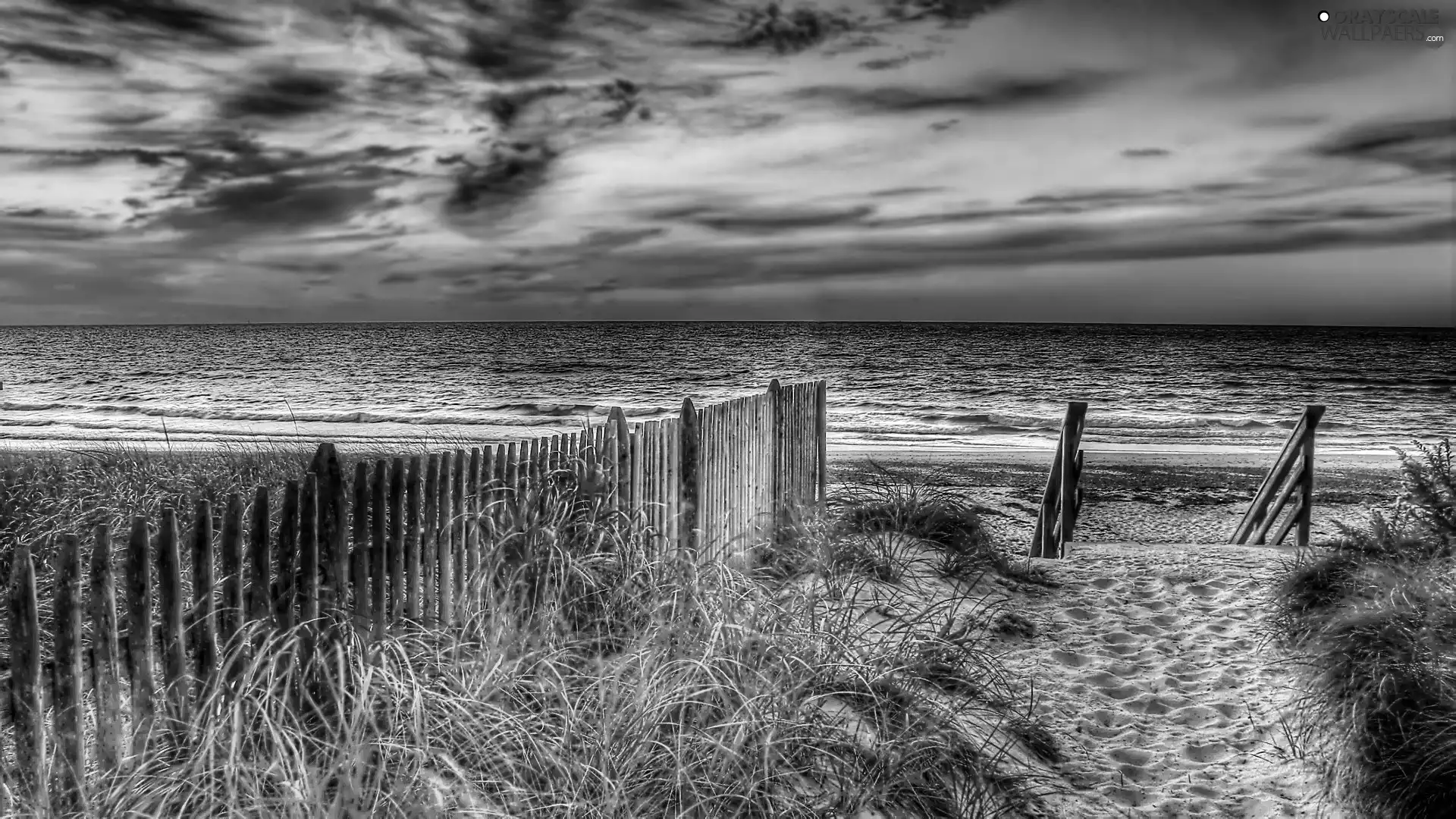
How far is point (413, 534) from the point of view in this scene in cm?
405

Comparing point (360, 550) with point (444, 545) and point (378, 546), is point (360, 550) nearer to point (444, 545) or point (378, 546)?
point (378, 546)

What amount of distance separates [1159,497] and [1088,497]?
3.88ft

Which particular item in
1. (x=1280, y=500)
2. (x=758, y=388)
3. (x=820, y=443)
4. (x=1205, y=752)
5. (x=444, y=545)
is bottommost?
(x=758, y=388)

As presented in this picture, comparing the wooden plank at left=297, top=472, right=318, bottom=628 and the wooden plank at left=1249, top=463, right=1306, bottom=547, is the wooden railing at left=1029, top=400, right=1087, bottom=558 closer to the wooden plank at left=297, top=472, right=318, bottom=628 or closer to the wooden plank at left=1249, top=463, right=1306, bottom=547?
the wooden plank at left=1249, top=463, right=1306, bottom=547

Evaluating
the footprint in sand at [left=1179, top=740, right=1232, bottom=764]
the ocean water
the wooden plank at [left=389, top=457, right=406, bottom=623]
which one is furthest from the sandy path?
the ocean water

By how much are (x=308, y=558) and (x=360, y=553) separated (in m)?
0.24

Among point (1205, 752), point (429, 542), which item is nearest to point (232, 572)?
point (429, 542)

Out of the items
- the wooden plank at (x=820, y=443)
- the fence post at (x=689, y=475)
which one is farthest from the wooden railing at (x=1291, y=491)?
the fence post at (x=689, y=475)

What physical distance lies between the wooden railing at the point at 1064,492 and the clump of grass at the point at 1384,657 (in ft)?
8.91

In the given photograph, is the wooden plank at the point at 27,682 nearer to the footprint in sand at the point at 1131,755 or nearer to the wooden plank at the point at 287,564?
the wooden plank at the point at 287,564

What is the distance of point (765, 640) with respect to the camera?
3.76 metres

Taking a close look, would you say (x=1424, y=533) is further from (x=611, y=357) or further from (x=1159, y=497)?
(x=611, y=357)

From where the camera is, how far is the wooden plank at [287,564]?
11.2 ft

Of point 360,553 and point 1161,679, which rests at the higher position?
point 360,553
